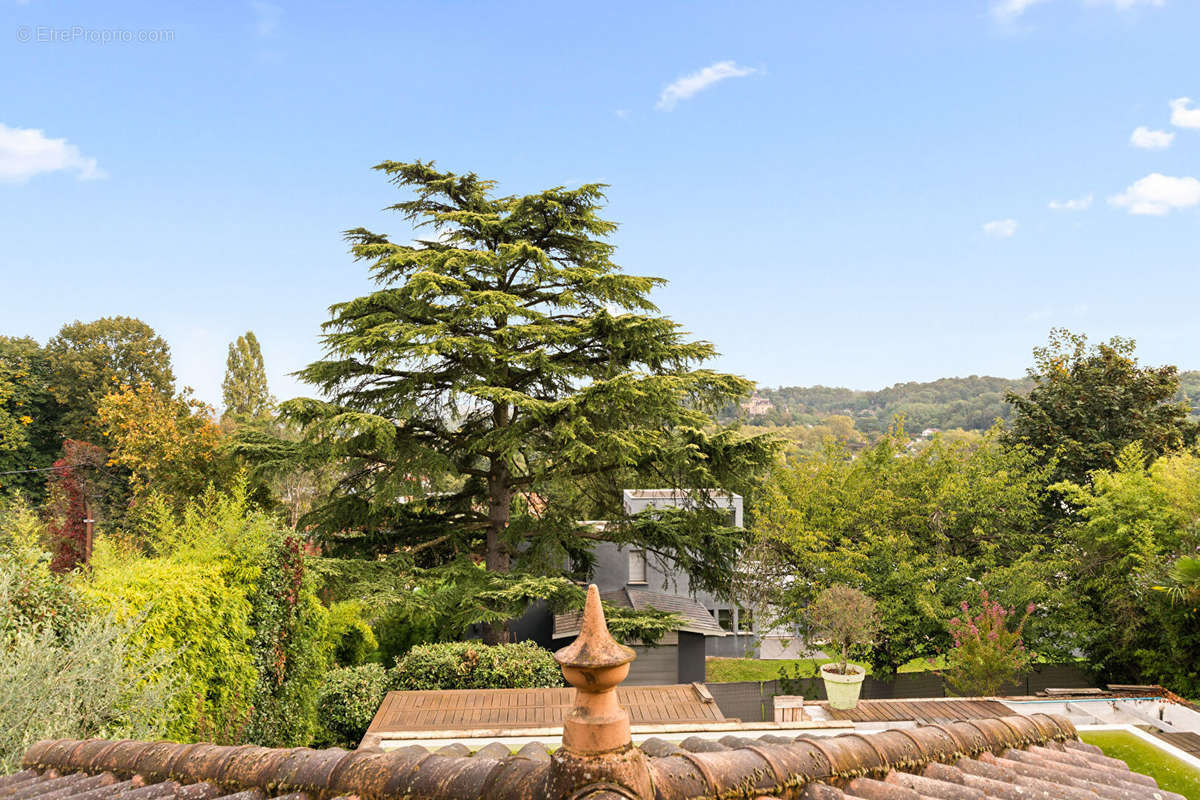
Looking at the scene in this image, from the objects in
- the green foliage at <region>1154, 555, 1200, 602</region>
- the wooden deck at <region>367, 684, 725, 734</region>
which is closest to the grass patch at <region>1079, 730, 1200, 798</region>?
the green foliage at <region>1154, 555, 1200, 602</region>

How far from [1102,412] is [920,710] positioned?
16088mm

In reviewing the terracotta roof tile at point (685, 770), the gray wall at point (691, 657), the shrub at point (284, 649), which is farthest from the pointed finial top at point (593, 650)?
the gray wall at point (691, 657)

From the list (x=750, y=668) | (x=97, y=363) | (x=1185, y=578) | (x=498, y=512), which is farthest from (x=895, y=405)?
(x=97, y=363)

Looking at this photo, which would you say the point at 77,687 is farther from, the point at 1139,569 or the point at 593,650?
the point at 1139,569

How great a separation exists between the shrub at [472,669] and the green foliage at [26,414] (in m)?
34.8

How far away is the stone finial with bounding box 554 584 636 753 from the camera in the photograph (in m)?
1.86

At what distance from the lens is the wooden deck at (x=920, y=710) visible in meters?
9.88

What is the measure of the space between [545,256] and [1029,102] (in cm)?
1953

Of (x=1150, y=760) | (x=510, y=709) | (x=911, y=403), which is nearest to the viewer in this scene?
(x=1150, y=760)

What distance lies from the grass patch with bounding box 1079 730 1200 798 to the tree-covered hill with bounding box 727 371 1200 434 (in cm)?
3742

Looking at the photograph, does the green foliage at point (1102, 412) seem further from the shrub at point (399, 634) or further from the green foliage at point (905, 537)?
the shrub at point (399, 634)

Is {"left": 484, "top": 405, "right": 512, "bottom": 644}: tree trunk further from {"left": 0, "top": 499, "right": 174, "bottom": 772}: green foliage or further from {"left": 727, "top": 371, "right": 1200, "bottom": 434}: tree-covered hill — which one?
{"left": 727, "top": 371, "right": 1200, "bottom": 434}: tree-covered hill

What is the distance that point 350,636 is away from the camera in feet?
50.6

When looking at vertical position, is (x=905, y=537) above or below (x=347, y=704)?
above
